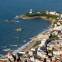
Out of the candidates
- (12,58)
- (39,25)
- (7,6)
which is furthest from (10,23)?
(12,58)

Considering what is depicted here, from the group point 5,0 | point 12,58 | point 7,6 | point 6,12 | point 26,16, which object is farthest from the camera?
point 5,0

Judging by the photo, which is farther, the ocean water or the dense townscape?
the ocean water

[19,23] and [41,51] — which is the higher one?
[41,51]

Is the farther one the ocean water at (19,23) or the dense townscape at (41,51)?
the ocean water at (19,23)

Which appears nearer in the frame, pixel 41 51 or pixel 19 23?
pixel 41 51

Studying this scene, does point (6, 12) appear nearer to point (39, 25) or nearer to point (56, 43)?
point (39, 25)

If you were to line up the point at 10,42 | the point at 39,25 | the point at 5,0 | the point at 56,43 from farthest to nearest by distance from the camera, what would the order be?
the point at 5,0
the point at 39,25
the point at 10,42
the point at 56,43

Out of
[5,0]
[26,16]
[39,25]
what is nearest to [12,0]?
[5,0]

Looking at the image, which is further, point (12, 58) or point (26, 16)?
point (26, 16)
